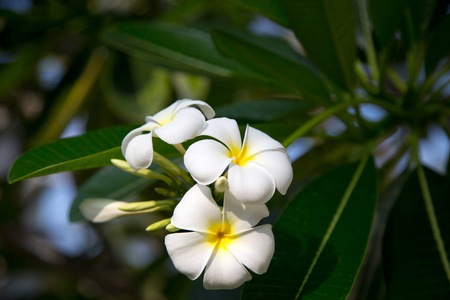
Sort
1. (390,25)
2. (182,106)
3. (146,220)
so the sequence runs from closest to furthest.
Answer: (182,106)
(390,25)
(146,220)

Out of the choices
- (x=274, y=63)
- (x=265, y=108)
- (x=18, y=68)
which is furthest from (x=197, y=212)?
(x=18, y=68)

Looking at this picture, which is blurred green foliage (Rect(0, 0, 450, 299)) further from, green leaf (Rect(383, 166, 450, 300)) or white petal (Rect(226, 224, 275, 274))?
white petal (Rect(226, 224, 275, 274))

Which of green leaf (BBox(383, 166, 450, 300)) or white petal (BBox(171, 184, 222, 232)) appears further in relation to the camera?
green leaf (BBox(383, 166, 450, 300))

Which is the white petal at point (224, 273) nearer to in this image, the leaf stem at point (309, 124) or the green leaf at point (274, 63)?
the leaf stem at point (309, 124)

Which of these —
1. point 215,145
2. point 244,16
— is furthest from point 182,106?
point 244,16

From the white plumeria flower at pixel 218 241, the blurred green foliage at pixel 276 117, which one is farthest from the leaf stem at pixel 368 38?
the white plumeria flower at pixel 218 241

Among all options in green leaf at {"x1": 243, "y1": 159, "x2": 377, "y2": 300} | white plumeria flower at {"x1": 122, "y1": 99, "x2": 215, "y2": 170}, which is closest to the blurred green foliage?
green leaf at {"x1": 243, "y1": 159, "x2": 377, "y2": 300}

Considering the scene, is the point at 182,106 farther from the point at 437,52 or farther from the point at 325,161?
the point at 325,161
